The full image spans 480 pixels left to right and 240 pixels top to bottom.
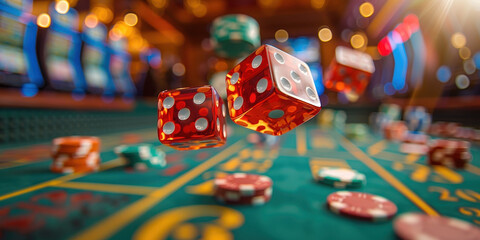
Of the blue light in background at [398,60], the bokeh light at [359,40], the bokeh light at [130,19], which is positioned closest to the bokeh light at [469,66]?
the blue light in background at [398,60]

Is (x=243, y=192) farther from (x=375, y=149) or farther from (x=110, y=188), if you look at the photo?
(x=375, y=149)

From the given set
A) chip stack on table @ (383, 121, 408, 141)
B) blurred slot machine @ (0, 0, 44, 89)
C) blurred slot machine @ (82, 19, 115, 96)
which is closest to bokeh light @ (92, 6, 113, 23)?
blurred slot machine @ (82, 19, 115, 96)

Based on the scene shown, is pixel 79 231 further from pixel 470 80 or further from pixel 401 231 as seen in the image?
pixel 470 80

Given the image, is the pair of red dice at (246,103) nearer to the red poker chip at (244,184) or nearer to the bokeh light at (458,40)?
the red poker chip at (244,184)

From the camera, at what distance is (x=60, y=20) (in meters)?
4.36

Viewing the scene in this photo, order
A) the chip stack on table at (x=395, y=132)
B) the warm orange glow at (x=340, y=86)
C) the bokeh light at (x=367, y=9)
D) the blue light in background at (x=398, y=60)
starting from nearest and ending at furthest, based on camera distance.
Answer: the warm orange glow at (x=340, y=86) → the chip stack on table at (x=395, y=132) → the bokeh light at (x=367, y=9) → the blue light in background at (x=398, y=60)

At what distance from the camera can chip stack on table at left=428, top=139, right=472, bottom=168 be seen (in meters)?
2.28

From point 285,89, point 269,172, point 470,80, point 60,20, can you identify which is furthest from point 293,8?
point 285,89

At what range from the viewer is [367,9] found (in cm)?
684

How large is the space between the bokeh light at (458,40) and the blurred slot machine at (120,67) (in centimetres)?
718

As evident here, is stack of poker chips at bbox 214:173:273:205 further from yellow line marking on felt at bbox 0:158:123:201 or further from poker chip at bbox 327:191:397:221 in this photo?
yellow line marking on felt at bbox 0:158:123:201

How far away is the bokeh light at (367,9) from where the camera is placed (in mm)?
6586

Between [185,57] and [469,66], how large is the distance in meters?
9.36

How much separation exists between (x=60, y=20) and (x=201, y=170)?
13.7 ft
